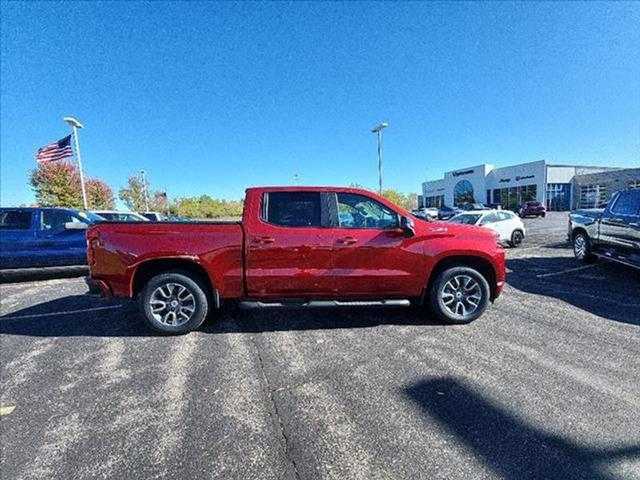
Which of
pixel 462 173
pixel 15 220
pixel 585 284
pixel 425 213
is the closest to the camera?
pixel 585 284

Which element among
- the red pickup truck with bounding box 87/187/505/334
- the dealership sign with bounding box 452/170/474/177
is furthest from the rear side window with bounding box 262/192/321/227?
the dealership sign with bounding box 452/170/474/177

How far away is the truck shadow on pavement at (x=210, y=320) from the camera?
4.38m

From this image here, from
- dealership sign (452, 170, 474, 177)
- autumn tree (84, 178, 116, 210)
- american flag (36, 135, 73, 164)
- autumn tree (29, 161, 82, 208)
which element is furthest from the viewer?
dealership sign (452, 170, 474, 177)

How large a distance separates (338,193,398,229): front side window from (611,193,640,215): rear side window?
5.88 metres

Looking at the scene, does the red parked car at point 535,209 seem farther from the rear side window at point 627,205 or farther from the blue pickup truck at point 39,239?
the blue pickup truck at point 39,239

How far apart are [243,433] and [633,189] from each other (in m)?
8.86

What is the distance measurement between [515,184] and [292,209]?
45.3 metres

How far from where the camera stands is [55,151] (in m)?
15.5

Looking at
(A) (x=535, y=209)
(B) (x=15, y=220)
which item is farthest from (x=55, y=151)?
(A) (x=535, y=209)

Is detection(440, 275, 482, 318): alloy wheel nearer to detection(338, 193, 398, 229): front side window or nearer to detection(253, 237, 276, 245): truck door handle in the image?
detection(338, 193, 398, 229): front side window

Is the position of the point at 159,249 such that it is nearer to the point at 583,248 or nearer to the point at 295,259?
the point at 295,259

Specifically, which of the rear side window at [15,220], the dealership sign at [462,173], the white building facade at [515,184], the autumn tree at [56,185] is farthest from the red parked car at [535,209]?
the autumn tree at [56,185]

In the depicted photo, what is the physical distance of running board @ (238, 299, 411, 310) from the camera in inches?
163

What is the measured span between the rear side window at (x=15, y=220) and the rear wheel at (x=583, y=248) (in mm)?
13542
